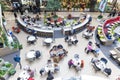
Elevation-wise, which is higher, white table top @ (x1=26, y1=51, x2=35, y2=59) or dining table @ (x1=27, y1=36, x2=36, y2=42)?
dining table @ (x1=27, y1=36, x2=36, y2=42)

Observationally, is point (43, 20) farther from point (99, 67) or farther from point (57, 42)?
point (99, 67)

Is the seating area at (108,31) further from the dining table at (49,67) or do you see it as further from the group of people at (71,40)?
the dining table at (49,67)

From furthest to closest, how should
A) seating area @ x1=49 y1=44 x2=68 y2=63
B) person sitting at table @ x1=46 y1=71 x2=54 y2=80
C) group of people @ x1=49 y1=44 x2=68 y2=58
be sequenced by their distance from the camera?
group of people @ x1=49 y1=44 x2=68 y2=58, seating area @ x1=49 y1=44 x2=68 y2=63, person sitting at table @ x1=46 y1=71 x2=54 y2=80

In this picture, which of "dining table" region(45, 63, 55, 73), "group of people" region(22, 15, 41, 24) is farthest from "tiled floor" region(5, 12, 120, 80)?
"group of people" region(22, 15, 41, 24)

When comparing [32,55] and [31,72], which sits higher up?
[32,55]

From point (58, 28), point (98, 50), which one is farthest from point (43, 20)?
point (98, 50)

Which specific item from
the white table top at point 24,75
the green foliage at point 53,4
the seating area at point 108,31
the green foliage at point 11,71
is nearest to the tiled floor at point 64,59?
the green foliage at point 11,71

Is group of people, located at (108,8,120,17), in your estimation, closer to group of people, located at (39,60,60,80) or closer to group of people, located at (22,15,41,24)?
group of people, located at (22,15,41,24)

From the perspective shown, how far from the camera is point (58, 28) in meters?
23.7

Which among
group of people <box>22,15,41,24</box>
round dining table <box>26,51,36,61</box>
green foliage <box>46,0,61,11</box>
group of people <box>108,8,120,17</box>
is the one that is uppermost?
green foliage <box>46,0,61,11</box>

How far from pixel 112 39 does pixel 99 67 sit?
4.46 meters

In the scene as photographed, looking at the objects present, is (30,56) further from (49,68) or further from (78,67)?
(78,67)

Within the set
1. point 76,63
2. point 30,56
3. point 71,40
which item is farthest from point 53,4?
point 76,63

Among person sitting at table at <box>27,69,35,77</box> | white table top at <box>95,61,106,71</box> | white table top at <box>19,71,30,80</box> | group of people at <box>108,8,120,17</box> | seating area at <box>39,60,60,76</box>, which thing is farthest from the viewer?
group of people at <box>108,8,120,17</box>
